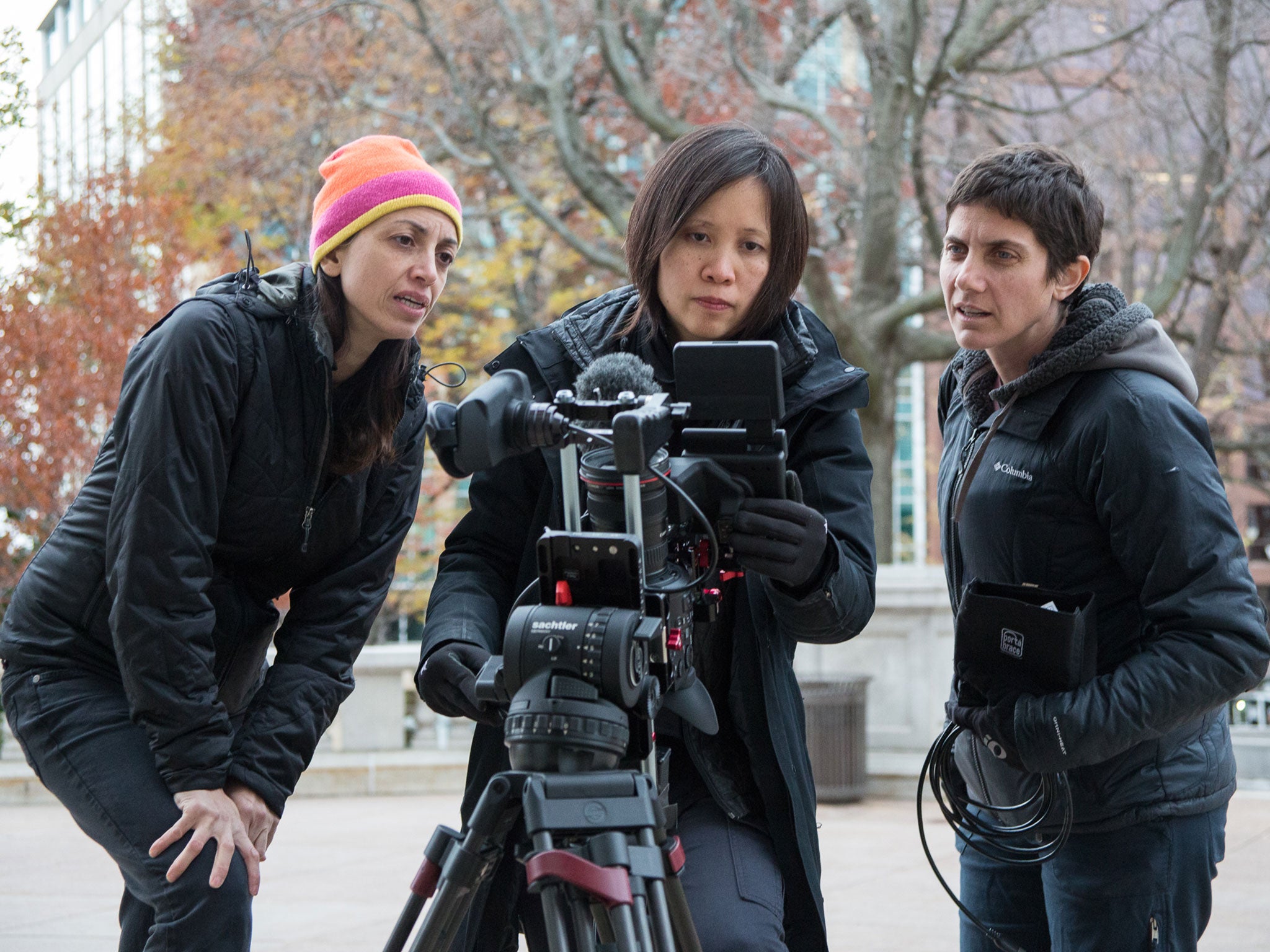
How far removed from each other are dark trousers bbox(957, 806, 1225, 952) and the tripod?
3.38 feet

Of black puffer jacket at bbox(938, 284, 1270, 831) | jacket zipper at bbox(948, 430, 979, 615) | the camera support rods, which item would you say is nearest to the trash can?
jacket zipper at bbox(948, 430, 979, 615)

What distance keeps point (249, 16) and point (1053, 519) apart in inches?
524

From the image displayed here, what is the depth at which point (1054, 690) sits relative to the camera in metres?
2.80

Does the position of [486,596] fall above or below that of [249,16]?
below

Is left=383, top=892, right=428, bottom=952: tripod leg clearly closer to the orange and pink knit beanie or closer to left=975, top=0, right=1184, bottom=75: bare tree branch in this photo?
the orange and pink knit beanie

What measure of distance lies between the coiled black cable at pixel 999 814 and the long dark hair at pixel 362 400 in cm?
137

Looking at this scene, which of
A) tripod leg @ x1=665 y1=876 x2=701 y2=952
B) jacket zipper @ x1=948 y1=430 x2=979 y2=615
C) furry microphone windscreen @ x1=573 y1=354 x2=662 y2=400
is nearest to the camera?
tripod leg @ x1=665 y1=876 x2=701 y2=952

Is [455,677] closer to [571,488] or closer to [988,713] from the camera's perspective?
[571,488]

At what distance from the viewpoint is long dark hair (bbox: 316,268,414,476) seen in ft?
10.1

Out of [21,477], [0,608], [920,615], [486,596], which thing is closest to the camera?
[486,596]

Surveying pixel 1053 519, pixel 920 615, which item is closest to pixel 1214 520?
pixel 1053 519

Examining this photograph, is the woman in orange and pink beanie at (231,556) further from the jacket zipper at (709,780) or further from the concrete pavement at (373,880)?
the concrete pavement at (373,880)

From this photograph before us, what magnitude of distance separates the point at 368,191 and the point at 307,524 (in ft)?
2.41

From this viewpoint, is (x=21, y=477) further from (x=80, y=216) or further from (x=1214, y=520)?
(x=1214, y=520)
